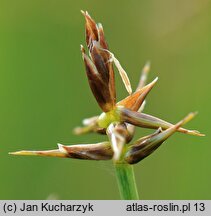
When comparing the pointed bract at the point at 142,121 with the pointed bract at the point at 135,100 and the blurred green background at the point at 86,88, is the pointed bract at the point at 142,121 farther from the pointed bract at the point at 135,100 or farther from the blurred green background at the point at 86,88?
the blurred green background at the point at 86,88

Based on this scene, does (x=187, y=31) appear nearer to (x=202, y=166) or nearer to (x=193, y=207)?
(x=202, y=166)

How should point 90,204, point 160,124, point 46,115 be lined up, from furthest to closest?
point 46,115, point 90,204, point 160,124

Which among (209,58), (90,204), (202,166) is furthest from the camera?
(209,58)

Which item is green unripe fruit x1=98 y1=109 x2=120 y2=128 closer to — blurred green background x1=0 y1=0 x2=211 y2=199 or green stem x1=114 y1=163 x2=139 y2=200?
green stem x1=114 y1=163 x2=139 y2=200

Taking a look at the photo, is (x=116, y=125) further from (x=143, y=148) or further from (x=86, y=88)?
(x=86, y=88)

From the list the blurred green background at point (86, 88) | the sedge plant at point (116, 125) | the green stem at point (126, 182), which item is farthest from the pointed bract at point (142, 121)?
the blurred green background at point (86, 88)

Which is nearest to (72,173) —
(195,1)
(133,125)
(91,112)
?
(91,112)

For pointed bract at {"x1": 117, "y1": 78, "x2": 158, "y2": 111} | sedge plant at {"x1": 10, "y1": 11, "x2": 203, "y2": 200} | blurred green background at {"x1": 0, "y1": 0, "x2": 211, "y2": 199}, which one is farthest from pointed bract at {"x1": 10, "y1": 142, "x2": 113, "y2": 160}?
blurred green background at {"x1": 0, "y1": 0, "x2": 211, "y2": 199}
